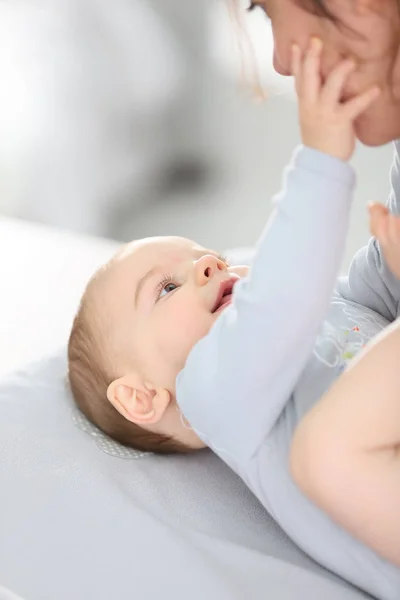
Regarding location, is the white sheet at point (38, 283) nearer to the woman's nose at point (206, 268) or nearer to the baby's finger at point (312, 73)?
the woman's nose at point (206, 268)

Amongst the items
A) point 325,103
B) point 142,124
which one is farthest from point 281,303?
point 142,124

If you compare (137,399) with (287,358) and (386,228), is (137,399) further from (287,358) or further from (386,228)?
(386,228)

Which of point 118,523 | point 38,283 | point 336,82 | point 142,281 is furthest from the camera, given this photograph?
point 38,283

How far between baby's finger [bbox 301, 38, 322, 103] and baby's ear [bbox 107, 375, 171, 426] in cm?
44

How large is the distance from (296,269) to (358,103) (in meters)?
0.17

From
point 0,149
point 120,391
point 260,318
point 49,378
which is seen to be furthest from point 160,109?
point 260,318

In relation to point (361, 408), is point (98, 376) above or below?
below

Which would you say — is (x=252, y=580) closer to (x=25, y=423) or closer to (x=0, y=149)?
→ (x=25, y=423)

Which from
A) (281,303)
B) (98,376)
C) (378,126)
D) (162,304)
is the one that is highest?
(378,126)

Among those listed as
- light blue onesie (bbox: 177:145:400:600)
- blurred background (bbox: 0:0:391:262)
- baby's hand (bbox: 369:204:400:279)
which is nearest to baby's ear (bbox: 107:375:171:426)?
light blue onesie (bbox: 177:145:400:600)

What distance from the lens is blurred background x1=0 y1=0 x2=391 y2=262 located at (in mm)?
2363

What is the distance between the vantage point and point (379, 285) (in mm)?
1171

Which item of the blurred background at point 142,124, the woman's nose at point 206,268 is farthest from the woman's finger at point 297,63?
the blurred background at point 142,124

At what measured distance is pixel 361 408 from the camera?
2.54 ft
